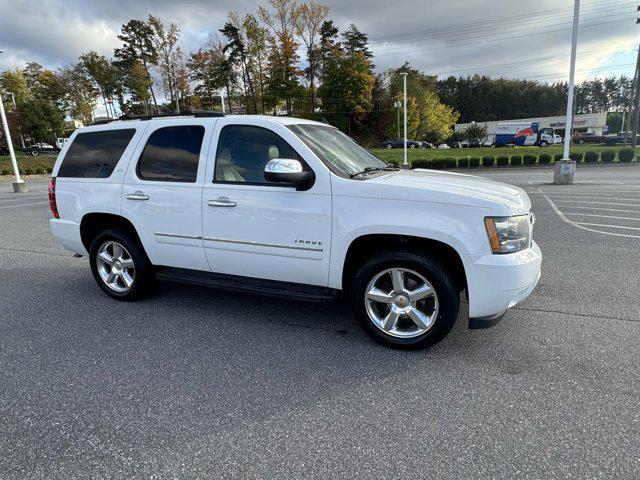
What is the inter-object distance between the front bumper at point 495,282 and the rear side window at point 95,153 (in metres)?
3.76

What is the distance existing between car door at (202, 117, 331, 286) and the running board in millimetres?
58

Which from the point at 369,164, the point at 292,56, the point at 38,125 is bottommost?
the point at 369,164

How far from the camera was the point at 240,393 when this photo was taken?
9.46 feet

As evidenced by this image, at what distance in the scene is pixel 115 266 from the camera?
4.70m

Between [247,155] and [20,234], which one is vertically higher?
[247,155]

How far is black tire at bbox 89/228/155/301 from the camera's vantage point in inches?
177

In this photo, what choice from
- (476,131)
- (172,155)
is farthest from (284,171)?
(476,131)

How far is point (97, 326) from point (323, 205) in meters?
2.58

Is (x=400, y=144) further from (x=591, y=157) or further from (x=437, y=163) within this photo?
(x=591, y=157)

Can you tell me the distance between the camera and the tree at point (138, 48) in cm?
5291

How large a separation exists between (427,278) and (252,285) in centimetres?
161

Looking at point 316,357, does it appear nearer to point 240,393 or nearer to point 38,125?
point 240,393

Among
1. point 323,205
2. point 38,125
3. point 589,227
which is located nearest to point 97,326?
point 323,205

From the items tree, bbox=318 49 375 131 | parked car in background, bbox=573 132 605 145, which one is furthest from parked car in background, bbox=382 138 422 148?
parked car in background, bbox=573 132 605 145
